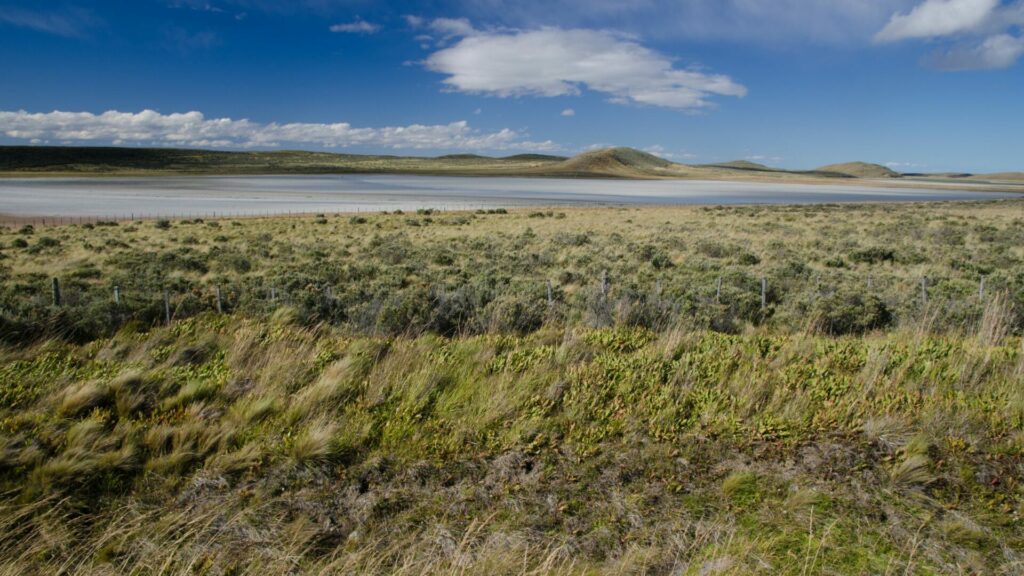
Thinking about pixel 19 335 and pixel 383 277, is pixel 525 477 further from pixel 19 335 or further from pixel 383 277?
pixel 383 277

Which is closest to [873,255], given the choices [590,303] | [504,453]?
[590,303]

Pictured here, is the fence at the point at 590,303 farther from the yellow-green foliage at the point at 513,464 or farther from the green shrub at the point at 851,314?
the yellow-green foliage at the point at 513,464

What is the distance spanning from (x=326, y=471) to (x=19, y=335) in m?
5.87

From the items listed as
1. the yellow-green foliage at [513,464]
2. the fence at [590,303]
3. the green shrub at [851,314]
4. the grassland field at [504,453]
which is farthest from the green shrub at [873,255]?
the yellow-green foliage at [513,464]

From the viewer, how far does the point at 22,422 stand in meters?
4.78

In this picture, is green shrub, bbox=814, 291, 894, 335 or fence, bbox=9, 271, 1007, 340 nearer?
fence, bbox=9, 271, 1007, 340

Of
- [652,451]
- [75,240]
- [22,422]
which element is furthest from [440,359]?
[75,240]

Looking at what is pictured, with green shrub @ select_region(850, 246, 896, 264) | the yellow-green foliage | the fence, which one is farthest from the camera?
green shrub @ select_region(850, 246, 896, 264)

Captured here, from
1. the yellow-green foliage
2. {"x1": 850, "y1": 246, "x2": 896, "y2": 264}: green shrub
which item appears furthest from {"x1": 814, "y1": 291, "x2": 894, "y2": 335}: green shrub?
{"x1": 850, "y1": 246, "x2": 896, "y2": 264}: green shrub

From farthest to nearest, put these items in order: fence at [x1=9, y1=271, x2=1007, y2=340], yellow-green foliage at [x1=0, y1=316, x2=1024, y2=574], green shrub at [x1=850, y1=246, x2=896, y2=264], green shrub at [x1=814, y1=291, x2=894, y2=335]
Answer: green shrub at [x1=850, y1=246, x2=896, y2=264]
green shrub at [x1=814, y1=291, x2=894, y2=335]
fence at [x1=9, y1=271, x2=1007, y2=340]
yellow-green foliage at [x1=0, y1=316, x2=1024, y2=574]

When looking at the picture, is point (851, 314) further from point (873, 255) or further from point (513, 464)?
point (873, 255)

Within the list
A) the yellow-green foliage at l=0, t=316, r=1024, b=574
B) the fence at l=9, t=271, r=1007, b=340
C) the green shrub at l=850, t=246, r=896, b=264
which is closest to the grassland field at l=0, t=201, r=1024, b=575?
the yellow-green foliage at l=0, t=316, r=1024, b=574

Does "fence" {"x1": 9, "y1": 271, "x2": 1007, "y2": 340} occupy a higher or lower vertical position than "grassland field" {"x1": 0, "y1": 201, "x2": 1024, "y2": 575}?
lower

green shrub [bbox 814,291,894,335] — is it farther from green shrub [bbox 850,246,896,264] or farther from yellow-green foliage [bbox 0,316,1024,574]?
green shrub [bbox 850,246,896,264]
